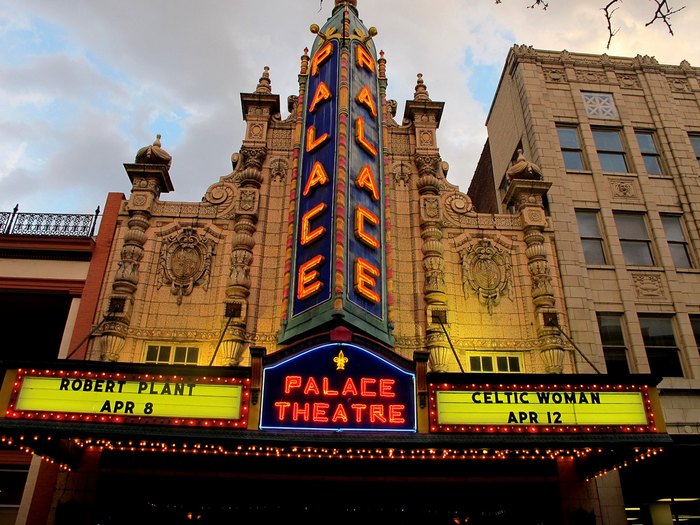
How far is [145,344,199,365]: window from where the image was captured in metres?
17.1

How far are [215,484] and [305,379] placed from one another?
4.67 metres

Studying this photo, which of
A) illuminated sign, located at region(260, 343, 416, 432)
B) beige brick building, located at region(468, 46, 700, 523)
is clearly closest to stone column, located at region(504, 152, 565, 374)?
beige brick building, located at region(468, 46, 700, 523)

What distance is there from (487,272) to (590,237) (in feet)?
15.4

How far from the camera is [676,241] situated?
68.1ft

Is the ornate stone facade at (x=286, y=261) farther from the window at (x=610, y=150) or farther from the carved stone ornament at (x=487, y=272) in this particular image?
the window at (x=610, y=150)

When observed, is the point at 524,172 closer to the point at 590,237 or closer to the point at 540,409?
the point at 590,237

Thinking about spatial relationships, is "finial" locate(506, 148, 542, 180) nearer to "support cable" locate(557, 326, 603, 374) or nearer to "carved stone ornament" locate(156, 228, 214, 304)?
"support cable" locate(557, 326, 603, 374)

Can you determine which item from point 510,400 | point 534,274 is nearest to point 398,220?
point 534,274

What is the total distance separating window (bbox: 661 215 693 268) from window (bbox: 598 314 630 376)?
381 cm

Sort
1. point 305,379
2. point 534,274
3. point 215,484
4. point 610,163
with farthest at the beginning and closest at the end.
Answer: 1. point 610,163
2. point 534,274
3. point 215,484
4. point 305,379

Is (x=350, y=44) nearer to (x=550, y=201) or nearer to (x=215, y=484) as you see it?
(x=550, y=201)

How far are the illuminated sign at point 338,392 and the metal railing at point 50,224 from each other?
1018cm

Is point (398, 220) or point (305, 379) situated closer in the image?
point (305, 379)

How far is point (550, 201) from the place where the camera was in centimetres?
2062
